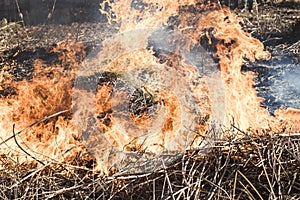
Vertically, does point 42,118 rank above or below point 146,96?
above

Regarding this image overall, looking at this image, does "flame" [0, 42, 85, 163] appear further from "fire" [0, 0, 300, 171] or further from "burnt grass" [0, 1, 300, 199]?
"burnt grass" [0, 1, 300, 199]

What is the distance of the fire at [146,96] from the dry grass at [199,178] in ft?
0.51

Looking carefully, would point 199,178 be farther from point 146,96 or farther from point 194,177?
point 146,96

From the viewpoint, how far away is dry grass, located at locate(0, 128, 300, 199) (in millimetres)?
2736

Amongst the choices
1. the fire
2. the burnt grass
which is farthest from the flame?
the burnt grass

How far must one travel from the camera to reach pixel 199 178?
2.77 m

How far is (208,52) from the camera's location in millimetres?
4230

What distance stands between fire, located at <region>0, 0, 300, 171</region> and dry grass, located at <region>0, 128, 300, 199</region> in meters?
0.15

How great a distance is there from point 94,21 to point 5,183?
20.6 ft

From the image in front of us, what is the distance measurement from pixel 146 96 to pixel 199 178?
7.41 ft

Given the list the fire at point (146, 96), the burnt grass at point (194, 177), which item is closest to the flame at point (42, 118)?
the fire at point (146, 96)

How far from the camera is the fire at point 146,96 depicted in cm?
341

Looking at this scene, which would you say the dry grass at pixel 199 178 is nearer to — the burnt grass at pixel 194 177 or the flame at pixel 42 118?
the burnt grass at pixel 194 177

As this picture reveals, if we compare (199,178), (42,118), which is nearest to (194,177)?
(199,178)
